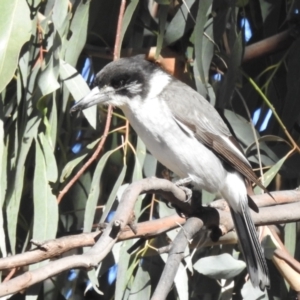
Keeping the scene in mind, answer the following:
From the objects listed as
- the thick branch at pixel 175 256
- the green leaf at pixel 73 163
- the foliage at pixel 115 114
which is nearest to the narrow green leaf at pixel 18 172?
the foliage at pixel 115 114

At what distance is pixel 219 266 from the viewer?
2.08 metres

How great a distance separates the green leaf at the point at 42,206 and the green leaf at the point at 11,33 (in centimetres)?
30

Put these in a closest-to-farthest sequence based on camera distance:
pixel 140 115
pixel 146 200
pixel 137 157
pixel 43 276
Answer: pixel 43 276 → pixel 140 115 → pixel 137 157 → pixel 146 200

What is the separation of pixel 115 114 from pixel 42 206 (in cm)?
43

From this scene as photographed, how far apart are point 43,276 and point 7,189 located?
859 mm

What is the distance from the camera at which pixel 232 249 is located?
238 centimetres

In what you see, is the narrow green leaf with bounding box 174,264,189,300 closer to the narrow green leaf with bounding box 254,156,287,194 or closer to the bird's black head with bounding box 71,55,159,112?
the narrow green leaf with bounding box 254,156,287,194

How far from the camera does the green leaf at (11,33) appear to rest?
1.96 m

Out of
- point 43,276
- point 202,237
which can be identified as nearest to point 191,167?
point 202,237

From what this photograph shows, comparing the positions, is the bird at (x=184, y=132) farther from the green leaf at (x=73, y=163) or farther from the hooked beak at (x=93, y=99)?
the green leaf at (x=73, y=163)

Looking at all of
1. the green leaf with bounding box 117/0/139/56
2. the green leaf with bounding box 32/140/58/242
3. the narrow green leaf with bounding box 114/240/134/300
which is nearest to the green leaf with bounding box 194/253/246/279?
the narrow green leaf with bounding box 114/240/134/300

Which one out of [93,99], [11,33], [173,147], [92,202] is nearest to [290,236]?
[173,147]

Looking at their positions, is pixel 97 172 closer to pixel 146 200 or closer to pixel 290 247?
pixel 146 200

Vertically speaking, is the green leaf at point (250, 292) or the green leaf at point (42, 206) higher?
the green leaf at point (42, 206)
